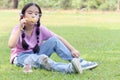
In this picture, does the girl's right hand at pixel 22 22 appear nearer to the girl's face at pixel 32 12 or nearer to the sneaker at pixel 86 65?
the girl's face at pixel 32 12

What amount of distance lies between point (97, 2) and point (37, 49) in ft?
116

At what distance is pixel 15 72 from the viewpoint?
4508mm

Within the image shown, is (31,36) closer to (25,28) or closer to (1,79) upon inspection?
(25,28)

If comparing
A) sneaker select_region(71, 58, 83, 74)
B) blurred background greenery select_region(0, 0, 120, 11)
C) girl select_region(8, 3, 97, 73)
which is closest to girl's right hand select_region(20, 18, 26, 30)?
girl select_region(8, 3, 97, 73)

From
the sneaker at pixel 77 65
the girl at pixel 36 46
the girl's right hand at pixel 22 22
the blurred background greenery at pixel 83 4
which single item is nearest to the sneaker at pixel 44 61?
the girl at pixel 36 46

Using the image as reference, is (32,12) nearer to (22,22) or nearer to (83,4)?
(22,22)

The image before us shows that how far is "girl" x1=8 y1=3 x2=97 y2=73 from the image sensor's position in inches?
176

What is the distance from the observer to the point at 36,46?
4789 mm

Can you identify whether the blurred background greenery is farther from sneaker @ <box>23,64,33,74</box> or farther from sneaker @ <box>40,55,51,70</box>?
sneaker @ <box>23,64,33,74</box>

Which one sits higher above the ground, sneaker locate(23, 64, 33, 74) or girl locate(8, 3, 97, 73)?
girl locate(8, 3, 97, 73)

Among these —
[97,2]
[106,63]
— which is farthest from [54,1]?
[106,63]

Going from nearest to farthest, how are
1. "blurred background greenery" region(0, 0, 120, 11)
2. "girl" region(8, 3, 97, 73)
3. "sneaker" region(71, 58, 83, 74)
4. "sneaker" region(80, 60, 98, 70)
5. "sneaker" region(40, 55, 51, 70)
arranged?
"sneaker" region(71, 58, 83, 74), "sneaker" region(40, 55, 51, 70), "girl" region(8, 3, 97, 73), "sneaker" region(80, 60, 98, 70), "blurred background greenery" region(0, 0, 120, 11)

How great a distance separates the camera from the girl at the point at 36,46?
14.7 feet

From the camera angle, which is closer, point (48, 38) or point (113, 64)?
point (48, 38)
